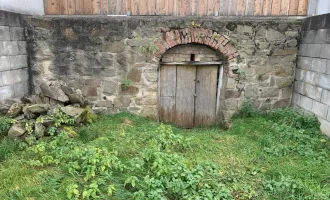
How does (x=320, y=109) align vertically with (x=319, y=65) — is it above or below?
below

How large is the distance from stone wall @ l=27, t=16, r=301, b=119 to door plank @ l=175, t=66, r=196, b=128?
1.82 ft

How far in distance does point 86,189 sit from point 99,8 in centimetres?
377

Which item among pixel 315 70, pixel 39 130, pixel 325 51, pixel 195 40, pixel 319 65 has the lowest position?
pixel 39 130

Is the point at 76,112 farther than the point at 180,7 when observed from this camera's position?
No

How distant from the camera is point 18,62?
5.19 metres

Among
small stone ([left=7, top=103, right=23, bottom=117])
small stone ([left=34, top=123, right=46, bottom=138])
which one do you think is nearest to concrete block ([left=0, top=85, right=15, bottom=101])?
small stone ([left=7, top=103, right=23, bottom=117])

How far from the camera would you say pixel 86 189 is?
3.03 m

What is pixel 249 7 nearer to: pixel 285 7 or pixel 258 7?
pixel 258 7

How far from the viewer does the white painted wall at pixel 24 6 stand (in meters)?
4.96

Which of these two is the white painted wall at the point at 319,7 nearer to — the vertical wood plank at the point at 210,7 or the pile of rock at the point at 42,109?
the vertical wood plank at the point at 210,7

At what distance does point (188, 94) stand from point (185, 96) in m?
0.08

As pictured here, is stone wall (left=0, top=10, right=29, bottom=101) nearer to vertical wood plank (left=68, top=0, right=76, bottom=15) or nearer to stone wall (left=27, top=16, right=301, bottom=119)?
stone wall (left=27, top=16, right=301, bottom=119)

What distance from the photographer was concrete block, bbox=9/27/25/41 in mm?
4963

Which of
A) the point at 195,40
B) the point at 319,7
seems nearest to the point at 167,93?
the point at 195,40
